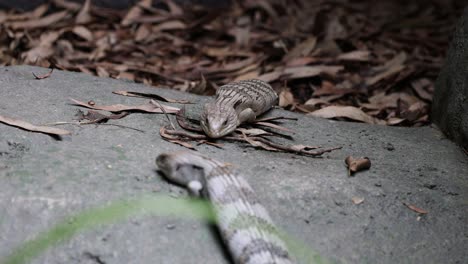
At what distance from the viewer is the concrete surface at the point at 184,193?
2.38 metres

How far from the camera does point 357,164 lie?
305 centimetres

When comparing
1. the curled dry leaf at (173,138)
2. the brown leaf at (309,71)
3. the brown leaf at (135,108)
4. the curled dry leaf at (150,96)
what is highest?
the curled dry leaf at (173,138)

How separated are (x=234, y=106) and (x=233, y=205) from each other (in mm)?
1328

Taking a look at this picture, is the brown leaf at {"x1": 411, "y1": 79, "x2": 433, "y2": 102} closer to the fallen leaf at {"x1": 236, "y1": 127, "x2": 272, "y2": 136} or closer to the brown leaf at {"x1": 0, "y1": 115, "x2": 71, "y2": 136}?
the fallen leaf at {"x1": 236, "y1": 127, "x2": 272, "y2": 136}

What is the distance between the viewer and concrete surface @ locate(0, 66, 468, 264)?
2.38 metres

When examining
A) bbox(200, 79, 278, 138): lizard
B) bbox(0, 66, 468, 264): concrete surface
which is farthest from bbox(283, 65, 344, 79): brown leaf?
→ bbox(0, 66, 468, 264): concrete surface

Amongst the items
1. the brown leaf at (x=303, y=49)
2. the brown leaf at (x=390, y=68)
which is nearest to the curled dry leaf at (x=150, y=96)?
the brown leaf at (x=303, y=49)

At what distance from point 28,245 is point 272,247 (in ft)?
3.22

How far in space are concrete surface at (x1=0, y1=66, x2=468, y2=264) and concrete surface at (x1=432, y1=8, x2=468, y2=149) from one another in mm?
319

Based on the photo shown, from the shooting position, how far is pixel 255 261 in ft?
7.49

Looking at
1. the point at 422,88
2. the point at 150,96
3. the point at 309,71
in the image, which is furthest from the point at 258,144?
the point at 422,88

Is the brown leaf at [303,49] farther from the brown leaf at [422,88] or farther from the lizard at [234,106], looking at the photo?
the lizard at [234,106]

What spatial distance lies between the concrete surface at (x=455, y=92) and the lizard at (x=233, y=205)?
1859 mm

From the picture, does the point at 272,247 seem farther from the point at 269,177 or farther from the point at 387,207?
the point at 387,207
